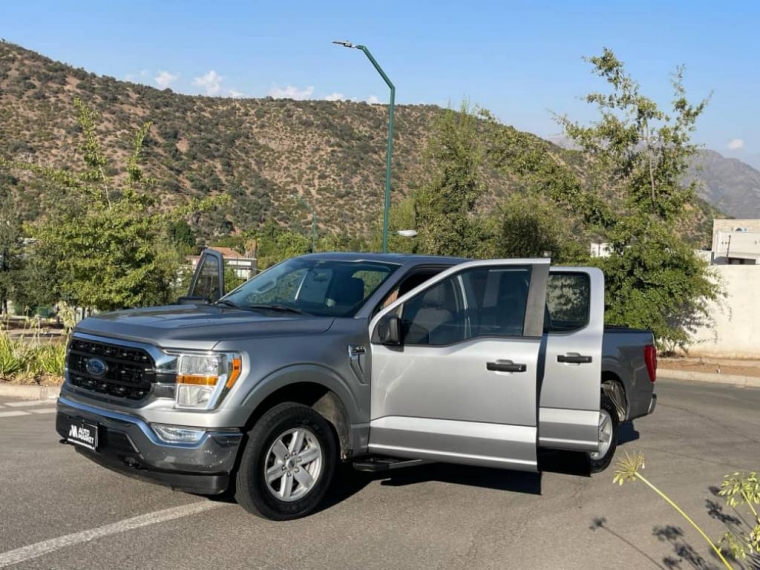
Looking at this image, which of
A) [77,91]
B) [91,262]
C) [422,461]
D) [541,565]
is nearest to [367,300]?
[422,461]

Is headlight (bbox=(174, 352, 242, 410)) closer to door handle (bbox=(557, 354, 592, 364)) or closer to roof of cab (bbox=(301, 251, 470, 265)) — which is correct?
roof of cab (bbox=(301, 251, 470, 265))

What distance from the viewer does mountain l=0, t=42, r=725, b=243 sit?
6269 cm

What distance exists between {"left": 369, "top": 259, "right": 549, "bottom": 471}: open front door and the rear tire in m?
1.81

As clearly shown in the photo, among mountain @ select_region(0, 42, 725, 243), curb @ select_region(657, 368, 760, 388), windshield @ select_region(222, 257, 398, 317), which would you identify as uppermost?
mountain @ select_region(0, 42, 725, 243)

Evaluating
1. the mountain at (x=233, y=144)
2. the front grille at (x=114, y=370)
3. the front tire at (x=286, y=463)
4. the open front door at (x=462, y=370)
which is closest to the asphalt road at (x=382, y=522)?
the front tire at (x=286, y=463)

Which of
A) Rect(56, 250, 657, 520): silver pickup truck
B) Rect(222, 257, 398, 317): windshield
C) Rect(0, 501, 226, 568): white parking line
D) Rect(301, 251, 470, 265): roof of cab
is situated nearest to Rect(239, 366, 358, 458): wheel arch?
Rect(56, 250, 657, 520): silver pickup truck

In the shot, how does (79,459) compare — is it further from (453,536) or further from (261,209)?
(261,209)

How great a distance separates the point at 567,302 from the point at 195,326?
12.0 ft

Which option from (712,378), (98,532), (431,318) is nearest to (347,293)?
(431,318)

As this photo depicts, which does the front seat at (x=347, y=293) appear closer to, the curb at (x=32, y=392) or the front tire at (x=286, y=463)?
the front tire at (x=286, y=463)

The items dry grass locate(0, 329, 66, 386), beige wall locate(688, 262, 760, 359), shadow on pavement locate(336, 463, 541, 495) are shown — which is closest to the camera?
shadow on pavement locate(336, 463, 541, 495)

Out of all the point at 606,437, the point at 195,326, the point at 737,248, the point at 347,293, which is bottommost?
the point at 606,437

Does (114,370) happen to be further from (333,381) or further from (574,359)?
(574,359)

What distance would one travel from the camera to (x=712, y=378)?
17266 millimetres
